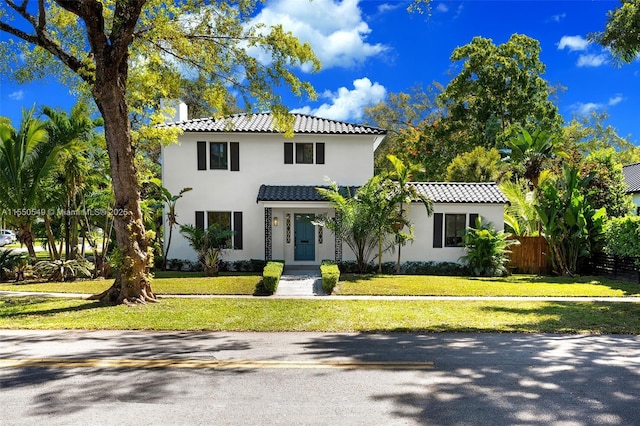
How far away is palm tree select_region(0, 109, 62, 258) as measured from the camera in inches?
577

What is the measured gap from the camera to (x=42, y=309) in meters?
9.94

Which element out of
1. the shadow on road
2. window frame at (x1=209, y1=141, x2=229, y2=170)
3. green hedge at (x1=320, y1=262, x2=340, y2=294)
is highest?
window frame at (x1=209, y1=141, x2=229, y2=170)

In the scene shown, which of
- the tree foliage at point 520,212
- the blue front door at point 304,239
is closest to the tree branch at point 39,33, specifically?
Result: the blue front door at point 304,239

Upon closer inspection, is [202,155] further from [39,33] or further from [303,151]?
[39,33]

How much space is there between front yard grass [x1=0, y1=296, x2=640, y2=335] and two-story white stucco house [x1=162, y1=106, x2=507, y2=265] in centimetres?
679

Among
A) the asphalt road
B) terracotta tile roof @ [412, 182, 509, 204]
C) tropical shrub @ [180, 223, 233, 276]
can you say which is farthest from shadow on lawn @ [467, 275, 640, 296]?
tropical shrub @ [180, 223, 233, 276]

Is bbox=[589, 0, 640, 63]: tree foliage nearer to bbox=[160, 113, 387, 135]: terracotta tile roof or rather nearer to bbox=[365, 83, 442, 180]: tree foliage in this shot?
bbox=[160, 113, 387, 135]: terracotta tile roof

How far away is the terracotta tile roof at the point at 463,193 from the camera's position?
18.2 m

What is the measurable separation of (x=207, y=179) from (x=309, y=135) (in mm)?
4735

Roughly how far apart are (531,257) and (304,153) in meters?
10.7

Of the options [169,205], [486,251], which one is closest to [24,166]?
[169,205]

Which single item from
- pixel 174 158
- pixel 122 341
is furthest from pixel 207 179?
pixel 122 341

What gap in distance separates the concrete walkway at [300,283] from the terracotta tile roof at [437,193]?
2935mm

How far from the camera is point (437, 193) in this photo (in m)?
18.7
